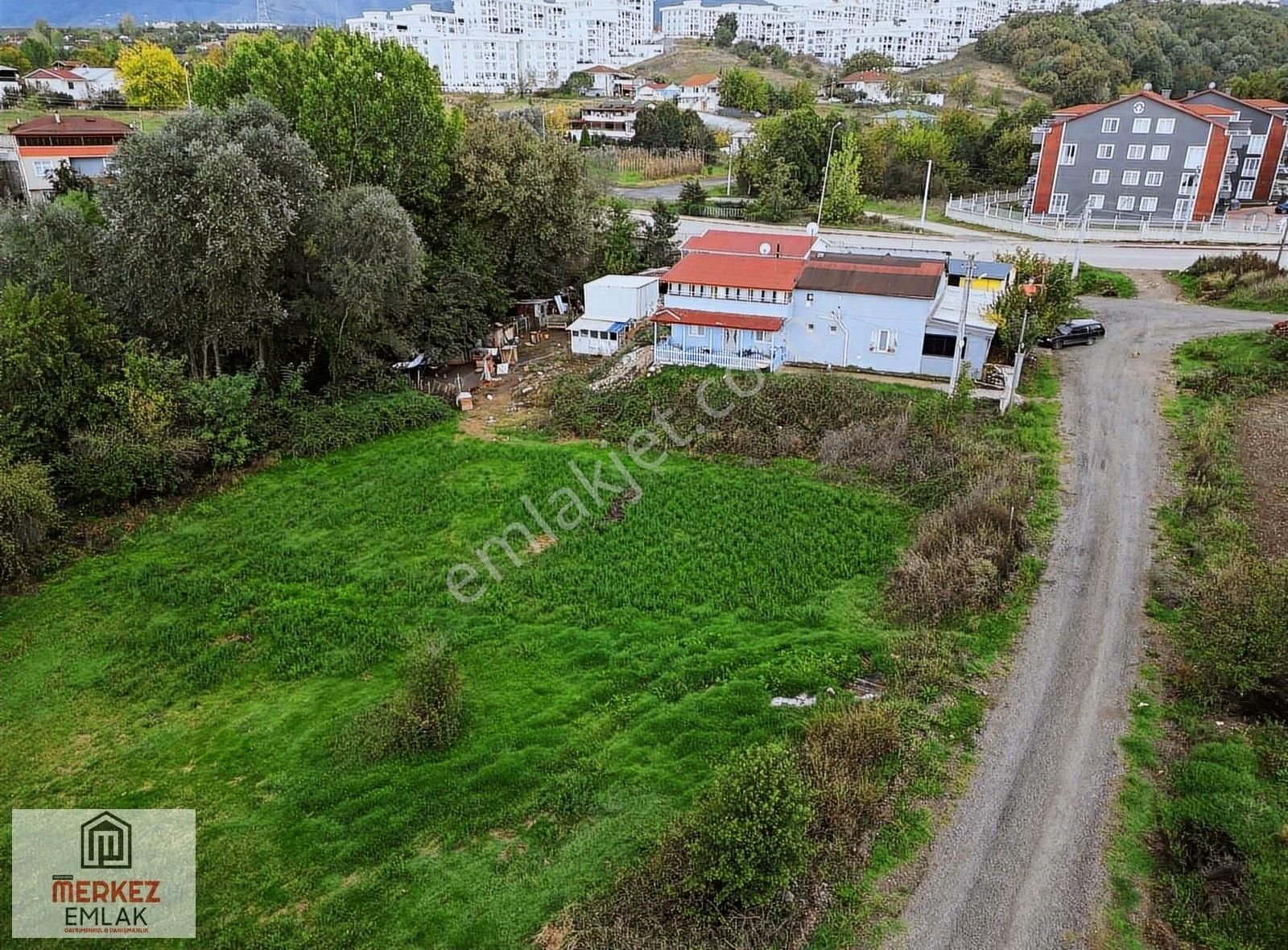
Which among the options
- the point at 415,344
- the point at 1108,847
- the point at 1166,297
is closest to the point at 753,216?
the point at 1166,297

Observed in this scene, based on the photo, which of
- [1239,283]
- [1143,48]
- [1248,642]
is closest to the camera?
[1248,642]

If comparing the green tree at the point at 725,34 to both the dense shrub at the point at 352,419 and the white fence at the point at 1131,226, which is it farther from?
the dense shrub at the point at 352,419

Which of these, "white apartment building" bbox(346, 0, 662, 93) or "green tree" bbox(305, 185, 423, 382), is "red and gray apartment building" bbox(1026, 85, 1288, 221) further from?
"white apartment building" bbox(346, 0, 662, 93)

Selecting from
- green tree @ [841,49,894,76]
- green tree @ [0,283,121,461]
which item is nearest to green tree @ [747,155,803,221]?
green tree @ [0,283,121,461]

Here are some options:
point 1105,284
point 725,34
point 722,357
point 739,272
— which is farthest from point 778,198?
point 725,34

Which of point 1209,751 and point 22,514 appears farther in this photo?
point 22,514

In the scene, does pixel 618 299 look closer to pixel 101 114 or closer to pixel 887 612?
pixel 887 612

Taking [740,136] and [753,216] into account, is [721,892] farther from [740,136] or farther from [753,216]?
[740,136]
